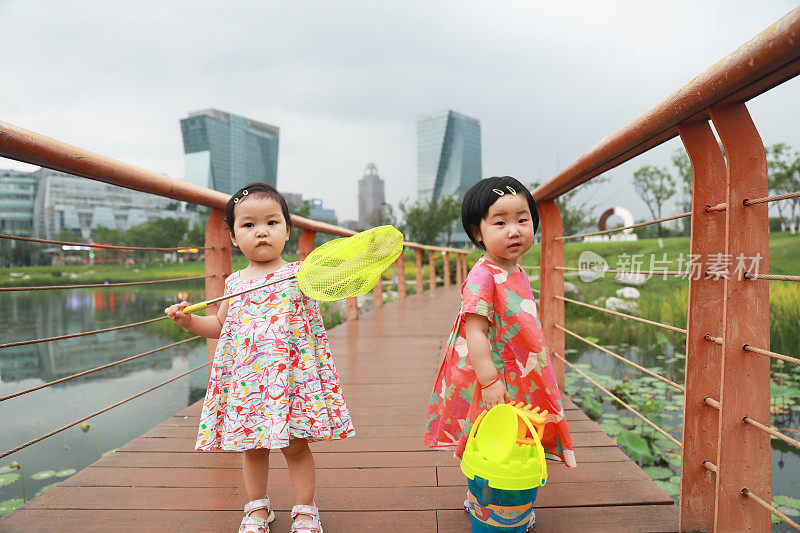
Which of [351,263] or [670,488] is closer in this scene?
[351,263]

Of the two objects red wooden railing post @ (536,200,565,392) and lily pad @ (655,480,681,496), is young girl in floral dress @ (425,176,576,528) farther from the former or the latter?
red wooden railing post @ (536,200,565,392)

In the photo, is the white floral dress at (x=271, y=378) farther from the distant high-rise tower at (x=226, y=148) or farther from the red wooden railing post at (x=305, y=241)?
the distant high-rise tower at (x=226, y=148)

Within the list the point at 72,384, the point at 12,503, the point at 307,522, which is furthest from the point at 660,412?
the point at 72,384

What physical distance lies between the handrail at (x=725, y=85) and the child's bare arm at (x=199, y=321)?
47.9 inches

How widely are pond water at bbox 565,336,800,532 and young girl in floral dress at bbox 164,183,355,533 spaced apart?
1.39 meters

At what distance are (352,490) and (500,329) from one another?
2.13ft

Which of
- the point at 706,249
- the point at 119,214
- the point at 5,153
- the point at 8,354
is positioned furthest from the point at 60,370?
the point at 706,249

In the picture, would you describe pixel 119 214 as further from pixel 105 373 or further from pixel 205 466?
pixel 205 466

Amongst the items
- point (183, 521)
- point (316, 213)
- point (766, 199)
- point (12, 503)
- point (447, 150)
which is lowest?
point (12, 503)

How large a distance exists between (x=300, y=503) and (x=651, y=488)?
0.97 m

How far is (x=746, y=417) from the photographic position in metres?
0.90

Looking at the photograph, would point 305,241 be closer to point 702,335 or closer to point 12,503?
point 12,503

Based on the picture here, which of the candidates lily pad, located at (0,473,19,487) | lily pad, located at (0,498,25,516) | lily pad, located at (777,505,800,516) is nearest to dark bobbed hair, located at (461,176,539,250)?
lily pad, located at (777,505,800,516)

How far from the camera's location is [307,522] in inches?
43.0
